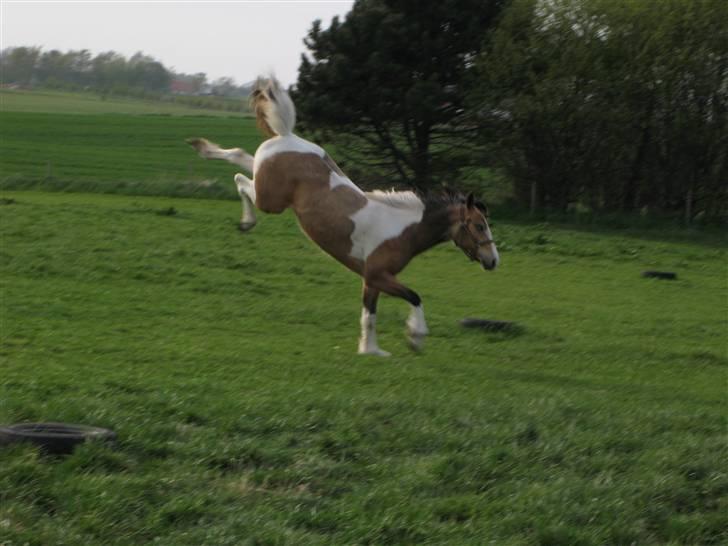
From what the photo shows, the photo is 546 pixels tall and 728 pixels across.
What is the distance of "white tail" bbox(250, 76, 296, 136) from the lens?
40.4 feet

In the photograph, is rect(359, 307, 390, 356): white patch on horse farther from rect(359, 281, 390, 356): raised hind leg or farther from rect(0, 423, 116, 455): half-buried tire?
rect(0, 423, 116, 455): half-buried tire

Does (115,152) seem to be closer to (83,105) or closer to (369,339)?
(83,105)

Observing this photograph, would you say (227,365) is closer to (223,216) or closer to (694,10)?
(223,216)

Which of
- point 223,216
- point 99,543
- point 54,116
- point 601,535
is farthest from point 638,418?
point 54,116

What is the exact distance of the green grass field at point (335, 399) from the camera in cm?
677

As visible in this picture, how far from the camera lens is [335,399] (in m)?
9.12

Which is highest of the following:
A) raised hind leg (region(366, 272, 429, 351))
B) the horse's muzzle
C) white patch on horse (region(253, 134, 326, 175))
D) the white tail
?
the white tail

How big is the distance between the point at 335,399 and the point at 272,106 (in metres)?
4.32

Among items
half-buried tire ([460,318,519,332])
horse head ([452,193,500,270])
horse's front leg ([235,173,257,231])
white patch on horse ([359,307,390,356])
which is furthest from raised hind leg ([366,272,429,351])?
half-buried tire ([460,318,519,332])

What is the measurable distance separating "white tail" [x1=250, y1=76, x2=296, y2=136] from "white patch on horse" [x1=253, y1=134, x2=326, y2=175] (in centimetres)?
13

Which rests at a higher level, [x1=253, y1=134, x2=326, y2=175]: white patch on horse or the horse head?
[x1=253, y1=134, x2=326, y2=175]: white patch on horse

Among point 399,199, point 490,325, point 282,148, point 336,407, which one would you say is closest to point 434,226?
point 399,199

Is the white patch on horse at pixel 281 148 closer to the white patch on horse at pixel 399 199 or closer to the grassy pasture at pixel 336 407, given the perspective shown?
the white patch on horse at pixel 399 199

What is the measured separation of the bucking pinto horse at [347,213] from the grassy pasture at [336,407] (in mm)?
971
